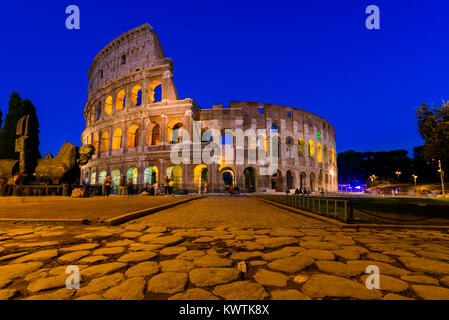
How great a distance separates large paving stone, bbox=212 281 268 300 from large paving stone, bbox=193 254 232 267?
0.39 m

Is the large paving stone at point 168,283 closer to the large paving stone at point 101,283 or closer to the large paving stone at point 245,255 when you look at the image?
the large paving stone at point 101,283

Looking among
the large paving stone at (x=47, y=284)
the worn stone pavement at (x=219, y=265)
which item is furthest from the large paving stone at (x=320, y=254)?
the large paving stone at (x=47, y=284)

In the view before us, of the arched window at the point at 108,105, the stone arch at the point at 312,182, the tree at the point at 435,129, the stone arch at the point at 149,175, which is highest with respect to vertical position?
the arched window at the point at 108,105

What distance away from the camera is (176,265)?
5.87 ft

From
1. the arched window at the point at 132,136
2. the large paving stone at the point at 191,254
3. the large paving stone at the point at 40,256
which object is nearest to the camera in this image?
the large paving stone at the point at 40,256

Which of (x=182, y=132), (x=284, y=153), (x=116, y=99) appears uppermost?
(x=116, y=99)

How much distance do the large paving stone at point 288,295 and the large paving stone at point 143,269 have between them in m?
0.91

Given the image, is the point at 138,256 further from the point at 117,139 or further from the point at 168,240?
the point at 117,139

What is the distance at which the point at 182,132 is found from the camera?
23.2 meters

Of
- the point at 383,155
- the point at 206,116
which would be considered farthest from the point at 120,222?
the point at 383,155

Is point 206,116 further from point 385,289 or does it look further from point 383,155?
point 383,155

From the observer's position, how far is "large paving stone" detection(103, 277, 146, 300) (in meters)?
1.22

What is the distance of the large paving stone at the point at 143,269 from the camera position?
1585mm
